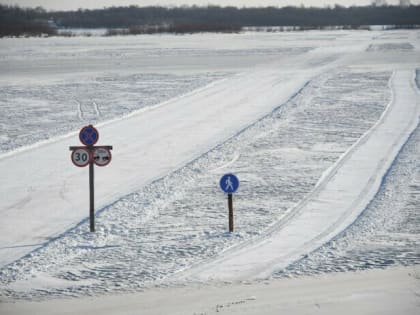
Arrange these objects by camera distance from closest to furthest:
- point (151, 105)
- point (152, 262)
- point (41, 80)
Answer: point (152, 262) → point (151, 105) → point (41, 80)

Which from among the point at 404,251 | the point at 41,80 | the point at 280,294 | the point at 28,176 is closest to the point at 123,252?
the point at 280,294

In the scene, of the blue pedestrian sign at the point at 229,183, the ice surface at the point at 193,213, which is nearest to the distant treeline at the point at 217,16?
the ice surface at the point at 193,213

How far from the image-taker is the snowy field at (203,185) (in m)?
9.81

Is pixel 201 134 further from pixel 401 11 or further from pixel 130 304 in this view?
pixel 401 11

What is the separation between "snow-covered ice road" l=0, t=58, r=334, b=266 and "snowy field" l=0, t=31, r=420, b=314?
5 centimetres

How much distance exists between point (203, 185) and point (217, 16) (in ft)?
508

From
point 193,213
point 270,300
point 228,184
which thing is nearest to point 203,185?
point 193,213

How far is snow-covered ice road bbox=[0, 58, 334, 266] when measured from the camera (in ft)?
40.0

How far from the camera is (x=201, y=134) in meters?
21.0

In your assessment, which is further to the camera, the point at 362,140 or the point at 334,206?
the point at 362,140

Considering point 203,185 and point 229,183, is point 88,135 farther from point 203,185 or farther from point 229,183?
point 203,185

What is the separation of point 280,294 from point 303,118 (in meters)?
15.7

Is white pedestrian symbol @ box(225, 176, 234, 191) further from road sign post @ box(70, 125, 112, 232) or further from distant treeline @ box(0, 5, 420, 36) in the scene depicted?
distant treeline @ box(0, 5, 420, 36)

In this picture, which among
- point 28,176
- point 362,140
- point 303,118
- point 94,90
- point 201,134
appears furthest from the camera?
point 94,90
